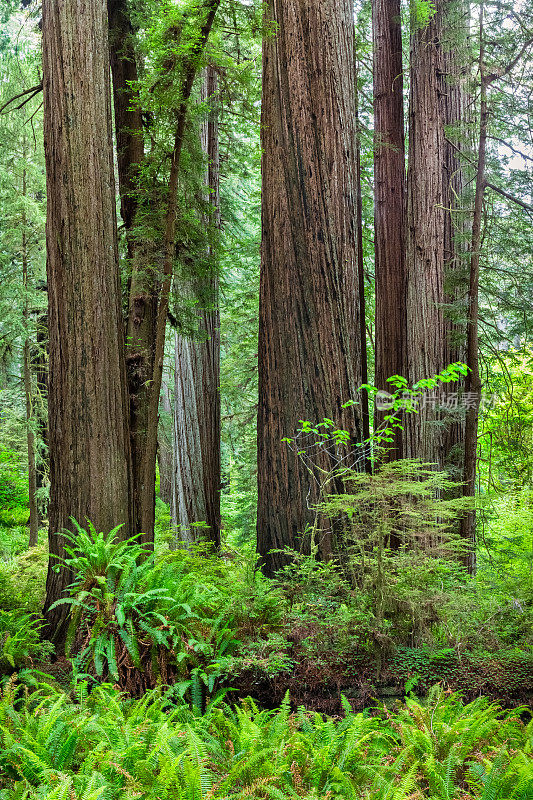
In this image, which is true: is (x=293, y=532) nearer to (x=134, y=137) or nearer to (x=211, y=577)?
(x=211, y=577)

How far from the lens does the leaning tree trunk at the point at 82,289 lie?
4.89 m

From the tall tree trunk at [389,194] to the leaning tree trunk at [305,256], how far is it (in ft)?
5.58

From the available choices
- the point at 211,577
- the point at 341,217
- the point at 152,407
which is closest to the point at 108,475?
the point at 152,407

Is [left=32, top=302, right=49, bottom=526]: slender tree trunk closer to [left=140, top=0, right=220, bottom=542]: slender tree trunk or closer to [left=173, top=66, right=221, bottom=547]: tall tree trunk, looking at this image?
[left=173, top=66, right=221, bottom=547]: tall tree trunk

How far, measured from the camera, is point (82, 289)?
4.95 m

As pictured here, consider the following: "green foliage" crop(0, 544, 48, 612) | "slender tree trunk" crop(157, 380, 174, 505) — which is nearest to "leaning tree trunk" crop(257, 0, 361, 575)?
"green foliage" crop(0, 544, 48, 612)

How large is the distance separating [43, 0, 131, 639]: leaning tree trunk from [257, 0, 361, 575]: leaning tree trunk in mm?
1601

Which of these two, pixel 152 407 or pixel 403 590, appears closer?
pixel 403 590

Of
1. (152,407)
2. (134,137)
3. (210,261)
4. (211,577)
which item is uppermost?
(134,137)

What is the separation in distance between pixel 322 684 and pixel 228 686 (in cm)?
61

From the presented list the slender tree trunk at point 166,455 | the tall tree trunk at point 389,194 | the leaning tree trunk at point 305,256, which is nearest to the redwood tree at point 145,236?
the leaning tree trunk at point 305,256

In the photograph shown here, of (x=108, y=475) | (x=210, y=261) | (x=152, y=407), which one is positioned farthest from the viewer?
(x=210, y=261)

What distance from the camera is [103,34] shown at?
5.14 m

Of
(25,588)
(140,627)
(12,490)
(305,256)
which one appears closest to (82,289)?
(305,256)
